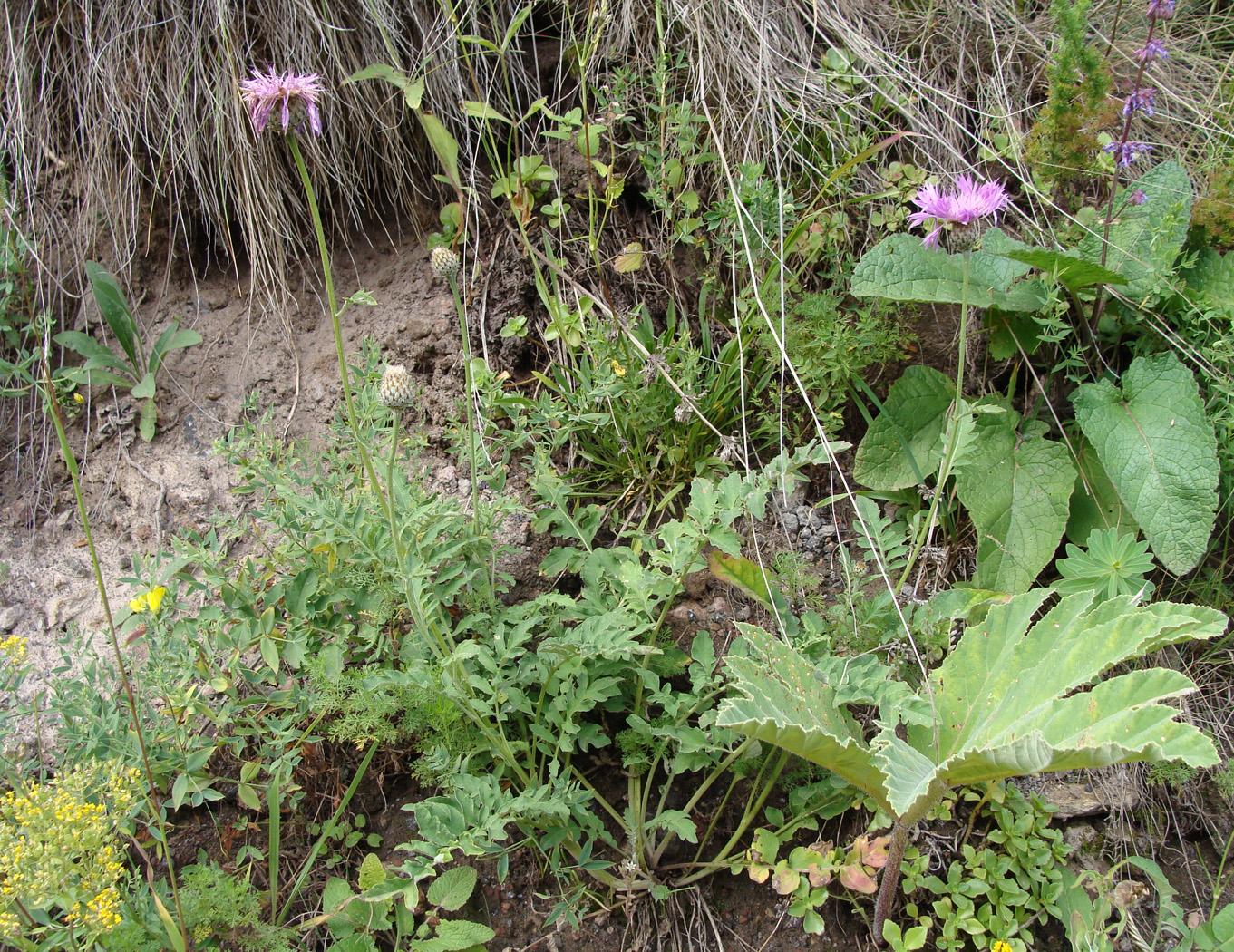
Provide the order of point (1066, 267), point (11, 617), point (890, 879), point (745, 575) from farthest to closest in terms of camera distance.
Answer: point (11, 617) < point (1066, 267) < point (745, 575) < point (890, 879)

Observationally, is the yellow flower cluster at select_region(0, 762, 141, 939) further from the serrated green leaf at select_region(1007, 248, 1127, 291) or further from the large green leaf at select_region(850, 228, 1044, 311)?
the serrated green leaf at select_region(1007, 248, 1127, 291)

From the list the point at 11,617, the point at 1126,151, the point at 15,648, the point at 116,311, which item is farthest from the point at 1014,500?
the point at 11,617

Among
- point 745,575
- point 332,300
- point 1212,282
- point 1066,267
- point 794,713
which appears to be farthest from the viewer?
point 1212,282

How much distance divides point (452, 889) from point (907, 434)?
165cm

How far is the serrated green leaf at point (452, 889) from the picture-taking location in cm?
195

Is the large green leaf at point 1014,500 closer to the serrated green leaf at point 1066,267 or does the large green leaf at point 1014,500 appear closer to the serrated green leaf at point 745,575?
the serrated green leaf at point 1066,267

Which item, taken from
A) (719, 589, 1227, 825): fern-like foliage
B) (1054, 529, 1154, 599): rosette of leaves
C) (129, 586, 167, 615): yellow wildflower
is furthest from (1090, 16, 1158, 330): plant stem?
(129, 586, 167, 615): yellow wildflower

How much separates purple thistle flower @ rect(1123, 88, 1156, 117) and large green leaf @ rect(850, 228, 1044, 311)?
0.43 metres

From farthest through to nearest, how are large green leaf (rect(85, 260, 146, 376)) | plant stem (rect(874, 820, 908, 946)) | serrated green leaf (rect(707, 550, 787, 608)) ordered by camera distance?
large green leaf (rect(85, 260, 146, 376)) < serrated green leaf (rect(707, 550, 787, 608)) < plant stem (rect(874, 820, 908, 946))

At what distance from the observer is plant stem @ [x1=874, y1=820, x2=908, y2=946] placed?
6.02ft

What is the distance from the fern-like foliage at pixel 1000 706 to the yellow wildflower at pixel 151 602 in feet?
4.16

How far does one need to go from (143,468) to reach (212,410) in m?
0.27

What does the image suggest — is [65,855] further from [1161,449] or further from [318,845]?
[1161,449]

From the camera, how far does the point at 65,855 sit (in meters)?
1.65
